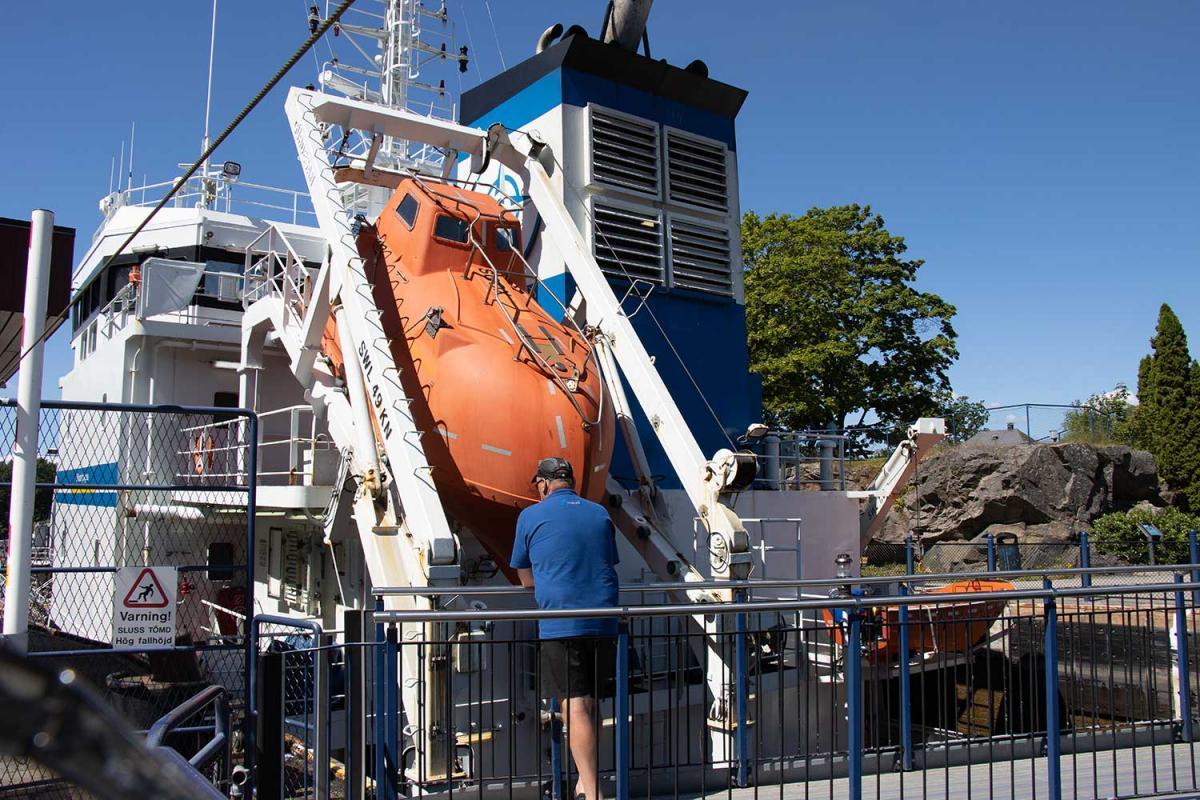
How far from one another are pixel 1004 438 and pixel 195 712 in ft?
88.9

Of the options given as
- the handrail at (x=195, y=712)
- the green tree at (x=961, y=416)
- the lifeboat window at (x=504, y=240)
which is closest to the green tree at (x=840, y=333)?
the green tree at (x=961, y=416)

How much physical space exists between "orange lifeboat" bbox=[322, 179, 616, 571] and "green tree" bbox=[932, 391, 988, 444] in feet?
77.7

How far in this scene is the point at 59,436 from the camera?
7.17m

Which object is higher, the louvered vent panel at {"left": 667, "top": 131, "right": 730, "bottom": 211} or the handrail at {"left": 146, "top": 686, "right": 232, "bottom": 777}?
the louvered vent panel at {"left": 667, "top": 131, "right": 730, "bottom": 211}

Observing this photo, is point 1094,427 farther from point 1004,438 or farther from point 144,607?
point 144,607

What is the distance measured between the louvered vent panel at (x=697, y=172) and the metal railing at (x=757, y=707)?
20.1ft

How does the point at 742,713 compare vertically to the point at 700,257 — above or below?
below

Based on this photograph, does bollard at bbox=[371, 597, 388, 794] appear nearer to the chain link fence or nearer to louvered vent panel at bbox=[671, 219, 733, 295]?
the chain link fence

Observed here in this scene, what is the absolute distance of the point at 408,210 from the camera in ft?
32.2

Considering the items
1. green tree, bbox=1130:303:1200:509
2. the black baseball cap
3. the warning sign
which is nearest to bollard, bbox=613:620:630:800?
the black baseball cap

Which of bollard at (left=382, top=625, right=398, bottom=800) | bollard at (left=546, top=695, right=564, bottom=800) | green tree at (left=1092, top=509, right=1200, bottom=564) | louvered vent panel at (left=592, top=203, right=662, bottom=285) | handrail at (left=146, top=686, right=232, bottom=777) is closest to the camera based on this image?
handrail at (left=146, top=686, right=232, bottom=777)

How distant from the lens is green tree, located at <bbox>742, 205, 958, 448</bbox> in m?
29.4

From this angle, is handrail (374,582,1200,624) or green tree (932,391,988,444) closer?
handrail (374,582,1200,624)

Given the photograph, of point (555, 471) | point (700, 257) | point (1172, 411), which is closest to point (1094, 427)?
point (1172, 411)
